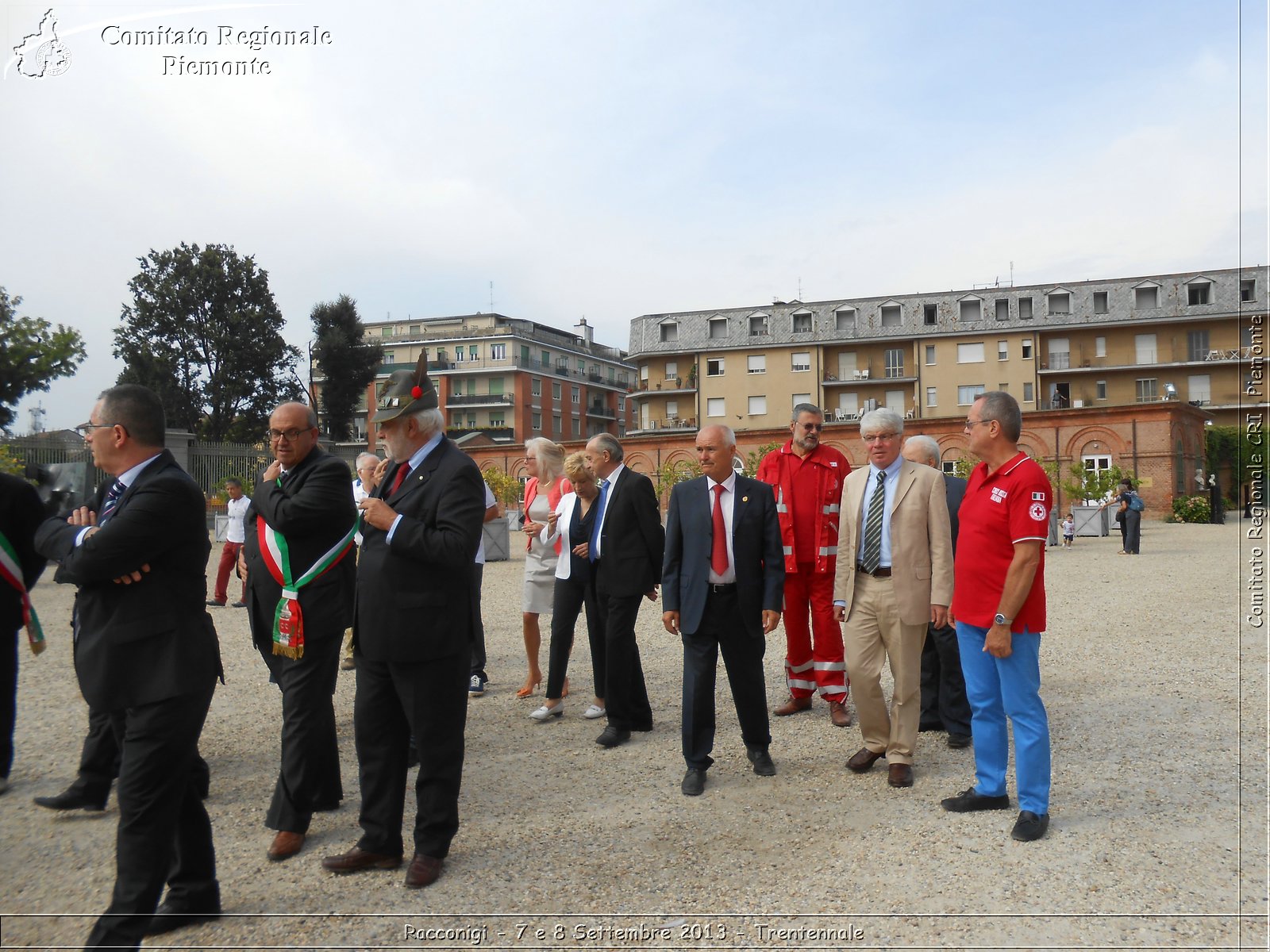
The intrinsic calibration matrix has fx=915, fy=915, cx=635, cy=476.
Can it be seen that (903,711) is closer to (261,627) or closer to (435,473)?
(435,473)

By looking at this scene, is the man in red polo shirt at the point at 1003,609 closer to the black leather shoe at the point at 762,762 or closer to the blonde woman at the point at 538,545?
the black leather shoe at the point at 762,762

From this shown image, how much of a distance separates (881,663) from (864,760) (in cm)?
59

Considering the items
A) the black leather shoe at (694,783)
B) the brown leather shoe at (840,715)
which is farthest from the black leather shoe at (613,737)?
the brown leather shoe at (840,715)

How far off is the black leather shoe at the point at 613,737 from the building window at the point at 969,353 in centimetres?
6054

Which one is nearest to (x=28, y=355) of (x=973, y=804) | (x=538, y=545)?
(x=538, y=545)

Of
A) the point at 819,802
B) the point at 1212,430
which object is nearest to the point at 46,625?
the point at 819,802

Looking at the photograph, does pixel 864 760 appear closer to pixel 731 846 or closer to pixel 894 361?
pixel 731 846

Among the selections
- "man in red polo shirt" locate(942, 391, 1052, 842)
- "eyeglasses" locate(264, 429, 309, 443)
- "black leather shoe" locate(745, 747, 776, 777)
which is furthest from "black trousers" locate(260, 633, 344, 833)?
"man in red polo shirt" locate(942, 391, 1052, 842)

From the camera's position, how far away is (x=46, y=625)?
39.2 ft

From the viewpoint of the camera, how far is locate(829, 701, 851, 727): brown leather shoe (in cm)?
666

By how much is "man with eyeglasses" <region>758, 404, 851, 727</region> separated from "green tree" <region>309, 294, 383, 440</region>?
1681 inches

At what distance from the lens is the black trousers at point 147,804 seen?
3225 mm

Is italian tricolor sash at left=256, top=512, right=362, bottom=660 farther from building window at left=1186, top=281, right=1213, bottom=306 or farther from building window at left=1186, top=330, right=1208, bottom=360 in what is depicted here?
building window at left=1186, top=281, right=1213, bottom=306

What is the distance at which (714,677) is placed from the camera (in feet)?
17.6
